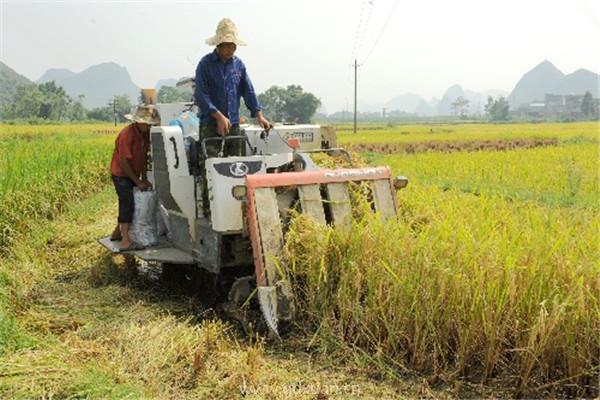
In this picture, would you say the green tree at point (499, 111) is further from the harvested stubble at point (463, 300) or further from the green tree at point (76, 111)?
the harvested stubble at point (463, 300)

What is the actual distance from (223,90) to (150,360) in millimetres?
2703

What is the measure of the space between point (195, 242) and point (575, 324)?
3089 mm

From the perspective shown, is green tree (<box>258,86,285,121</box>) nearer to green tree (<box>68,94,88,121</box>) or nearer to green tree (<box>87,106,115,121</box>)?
green tree (<box>87,106,115,121</box>)

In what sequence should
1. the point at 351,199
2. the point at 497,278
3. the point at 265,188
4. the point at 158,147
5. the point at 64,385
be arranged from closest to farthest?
the point at 64,385
the point at 497,278
the point at 265,188
the point at 351,199
the point at 158,147

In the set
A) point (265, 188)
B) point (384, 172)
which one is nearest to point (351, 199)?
point (384, 172)

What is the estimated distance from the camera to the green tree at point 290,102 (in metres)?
77.6

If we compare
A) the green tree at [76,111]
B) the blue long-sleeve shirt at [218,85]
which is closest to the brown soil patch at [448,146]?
the blue long-sleeve shirt at [218,85]

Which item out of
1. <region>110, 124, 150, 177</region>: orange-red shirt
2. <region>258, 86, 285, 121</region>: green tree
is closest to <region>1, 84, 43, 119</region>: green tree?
<region>258, 86, 285, 121</region>: green tree

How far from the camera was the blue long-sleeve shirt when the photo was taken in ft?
18.1

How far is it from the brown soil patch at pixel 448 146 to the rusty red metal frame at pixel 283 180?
24.2 m

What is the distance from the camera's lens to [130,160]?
6430mm

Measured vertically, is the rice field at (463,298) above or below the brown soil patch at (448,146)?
above

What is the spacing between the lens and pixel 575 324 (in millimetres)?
3479

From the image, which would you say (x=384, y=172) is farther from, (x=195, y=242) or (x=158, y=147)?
(x=158, y=147)
